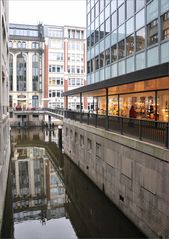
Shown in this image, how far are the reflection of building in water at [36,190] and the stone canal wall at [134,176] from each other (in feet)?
9.86

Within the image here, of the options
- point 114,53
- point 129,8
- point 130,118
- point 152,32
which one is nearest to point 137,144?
point 130,118

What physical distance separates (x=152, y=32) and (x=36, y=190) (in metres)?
13.5

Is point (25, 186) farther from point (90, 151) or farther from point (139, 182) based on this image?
point (139, 182)

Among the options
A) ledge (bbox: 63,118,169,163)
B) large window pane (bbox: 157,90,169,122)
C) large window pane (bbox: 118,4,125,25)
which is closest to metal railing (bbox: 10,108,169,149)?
ledge (bbox: 63,118,169,163)

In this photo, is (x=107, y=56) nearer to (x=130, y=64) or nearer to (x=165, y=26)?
(x=130, y=64)

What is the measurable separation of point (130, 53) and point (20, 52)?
58460mm

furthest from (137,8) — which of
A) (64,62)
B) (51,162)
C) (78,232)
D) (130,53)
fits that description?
(64,62)

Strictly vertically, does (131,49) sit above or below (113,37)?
below

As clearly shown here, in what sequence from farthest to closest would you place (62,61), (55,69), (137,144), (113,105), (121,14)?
(62,61) < (55,69) < (113,105) < (121,14) < (137,144)

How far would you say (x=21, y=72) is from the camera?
73750 millimetres

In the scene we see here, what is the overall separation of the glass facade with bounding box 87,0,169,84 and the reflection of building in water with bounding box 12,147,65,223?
1004 centimetres

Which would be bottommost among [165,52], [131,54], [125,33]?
[165,52]

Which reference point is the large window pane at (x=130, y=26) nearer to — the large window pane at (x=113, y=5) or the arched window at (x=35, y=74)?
the large window pane at (x=113, y=5)

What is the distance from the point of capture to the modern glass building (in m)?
15.0
